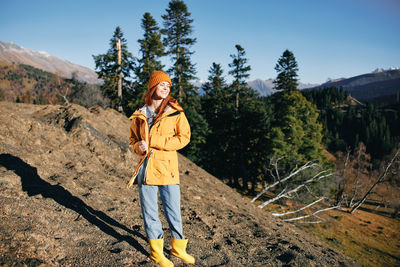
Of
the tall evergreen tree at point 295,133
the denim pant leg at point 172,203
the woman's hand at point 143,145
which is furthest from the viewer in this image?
the tall evergreen tree at point 295,133

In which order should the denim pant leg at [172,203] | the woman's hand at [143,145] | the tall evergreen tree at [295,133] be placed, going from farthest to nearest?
1. the tall evergreen tree at [295,133]
2. the denim pant leg at [172,203]
3. the woman's hand at [143,145]

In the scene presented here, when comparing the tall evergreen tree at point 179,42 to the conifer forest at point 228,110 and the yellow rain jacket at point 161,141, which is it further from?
the yellow rain jacket at point 161,141

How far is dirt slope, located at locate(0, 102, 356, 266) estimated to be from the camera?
2852 mm

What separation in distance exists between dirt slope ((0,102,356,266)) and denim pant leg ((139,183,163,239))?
0.56 m

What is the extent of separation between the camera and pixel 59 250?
2.79m

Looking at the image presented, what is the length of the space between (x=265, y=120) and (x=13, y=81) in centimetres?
17454

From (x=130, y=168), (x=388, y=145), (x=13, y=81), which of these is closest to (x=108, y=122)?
(x=130, y=168)

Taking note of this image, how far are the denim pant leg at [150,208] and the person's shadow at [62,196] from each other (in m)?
0.70

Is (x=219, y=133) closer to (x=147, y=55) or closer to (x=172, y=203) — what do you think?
(x=147, y=55)

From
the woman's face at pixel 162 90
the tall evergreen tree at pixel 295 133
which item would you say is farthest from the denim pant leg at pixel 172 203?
the tall evergreen tree at pixel 295 133

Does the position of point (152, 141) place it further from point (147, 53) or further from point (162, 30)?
point (162, 30)

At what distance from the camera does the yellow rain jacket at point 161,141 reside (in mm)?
2568

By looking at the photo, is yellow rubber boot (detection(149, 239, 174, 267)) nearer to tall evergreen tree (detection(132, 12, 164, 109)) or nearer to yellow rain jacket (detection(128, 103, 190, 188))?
yellow rain jacket (detection(128, 103, 190, 188))

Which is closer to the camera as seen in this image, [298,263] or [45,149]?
[298,263]
